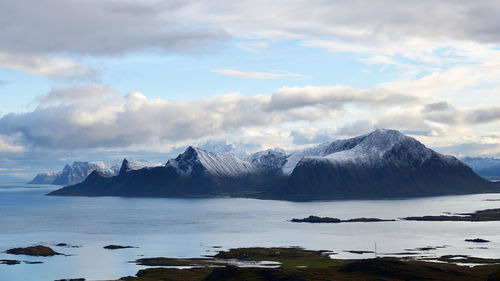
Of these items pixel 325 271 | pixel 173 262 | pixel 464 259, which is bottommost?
pixel 325 271

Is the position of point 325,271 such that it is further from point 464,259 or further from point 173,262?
point 464,259

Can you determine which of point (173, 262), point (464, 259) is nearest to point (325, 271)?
point (173, 262)

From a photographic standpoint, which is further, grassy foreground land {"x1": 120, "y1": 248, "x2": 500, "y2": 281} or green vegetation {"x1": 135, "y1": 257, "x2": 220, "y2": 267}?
green vegetation {"x1": 135, "y1": 257, "x2": 220, "y2": 267}

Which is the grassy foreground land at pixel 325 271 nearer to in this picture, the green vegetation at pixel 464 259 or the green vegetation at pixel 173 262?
the green vegetation at pixel 173 262

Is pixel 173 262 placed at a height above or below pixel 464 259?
below

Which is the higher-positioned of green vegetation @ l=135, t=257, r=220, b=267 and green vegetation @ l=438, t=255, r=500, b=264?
green vegetation @ l=438, t=255, r=500, b=264

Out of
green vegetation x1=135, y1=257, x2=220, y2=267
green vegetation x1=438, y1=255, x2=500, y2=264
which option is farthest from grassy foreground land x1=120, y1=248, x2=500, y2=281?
green vegetation x1=438, y1=255, x2=500, y2=264

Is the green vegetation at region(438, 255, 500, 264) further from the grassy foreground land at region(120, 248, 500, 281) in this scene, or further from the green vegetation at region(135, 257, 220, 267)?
the green vegetation at region(135, 257, 220, 267)

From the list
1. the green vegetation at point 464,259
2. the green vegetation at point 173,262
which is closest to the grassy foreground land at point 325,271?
the green vegetation at point 173,262

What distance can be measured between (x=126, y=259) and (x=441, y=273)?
299 ft

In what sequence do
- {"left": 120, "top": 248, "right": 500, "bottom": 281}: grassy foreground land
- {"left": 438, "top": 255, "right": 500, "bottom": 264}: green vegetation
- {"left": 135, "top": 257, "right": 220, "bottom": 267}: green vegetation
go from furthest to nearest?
{"left": 135, "top": 257, "right": 220, "bottom": 267}: green vegetation, {"left": 438, "top": 255, "right": 500, "bottom": 264}: green vegetation, {"left": 120, "top": 248, "right": 500, "bottom": 281}: grassy foreground land

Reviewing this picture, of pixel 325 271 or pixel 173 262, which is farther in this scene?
pixel 173 262

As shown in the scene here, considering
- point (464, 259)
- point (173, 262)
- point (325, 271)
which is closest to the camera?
point (325, 271)

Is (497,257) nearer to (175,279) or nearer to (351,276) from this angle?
(351,276)
